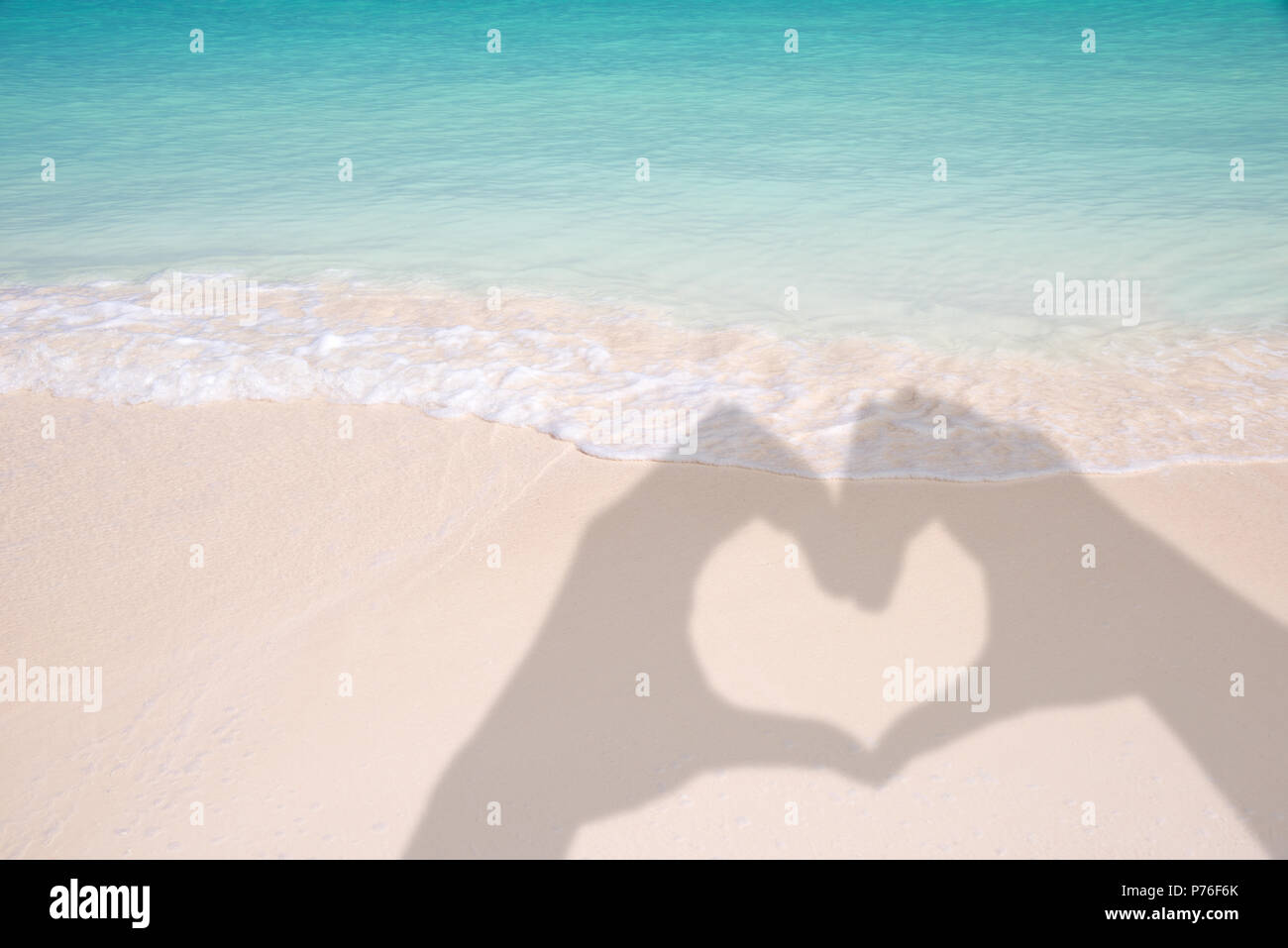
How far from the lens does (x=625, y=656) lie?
10.1 ft

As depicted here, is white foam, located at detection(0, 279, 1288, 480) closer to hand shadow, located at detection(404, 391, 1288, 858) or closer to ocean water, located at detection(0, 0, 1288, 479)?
ocean water, located at detection(0, 0, 1288, 479)

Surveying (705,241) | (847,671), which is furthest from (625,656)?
(705,241)

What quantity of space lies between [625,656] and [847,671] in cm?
72

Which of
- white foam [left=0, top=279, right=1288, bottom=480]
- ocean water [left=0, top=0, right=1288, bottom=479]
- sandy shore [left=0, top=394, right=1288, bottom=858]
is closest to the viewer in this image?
sandy shore [left=0, top=394, right=1288, bottom=858]

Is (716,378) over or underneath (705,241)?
underneath

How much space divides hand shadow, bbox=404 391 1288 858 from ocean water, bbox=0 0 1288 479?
43 cm

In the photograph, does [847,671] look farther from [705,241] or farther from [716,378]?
[705,241]

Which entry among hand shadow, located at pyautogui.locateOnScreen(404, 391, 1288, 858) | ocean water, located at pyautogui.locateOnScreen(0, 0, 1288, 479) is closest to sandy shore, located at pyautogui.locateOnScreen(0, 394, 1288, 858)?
hand shadow, located at pyautogui.locateOnScreen(404, 391, 1288, 858)

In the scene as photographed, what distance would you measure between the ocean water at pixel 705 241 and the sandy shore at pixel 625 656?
0.61 metres

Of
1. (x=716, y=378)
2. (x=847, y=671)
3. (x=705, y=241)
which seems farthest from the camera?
(x=705, y=241)

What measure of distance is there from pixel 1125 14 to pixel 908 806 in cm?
2189

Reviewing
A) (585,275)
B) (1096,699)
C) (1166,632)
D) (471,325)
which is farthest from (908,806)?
(585,275)

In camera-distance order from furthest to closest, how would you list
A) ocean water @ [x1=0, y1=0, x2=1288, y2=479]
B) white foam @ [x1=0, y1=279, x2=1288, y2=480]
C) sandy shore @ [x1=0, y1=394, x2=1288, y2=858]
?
ocean water @ [x1=0, y1=0, x2=1288, y2=479], white foam @ [x1=0, y1=279, x2=1288, y2=480], sandy shore @ [x1=0, y1=394, x2=1288, y2=858]

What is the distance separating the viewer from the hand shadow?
8.64 feet
